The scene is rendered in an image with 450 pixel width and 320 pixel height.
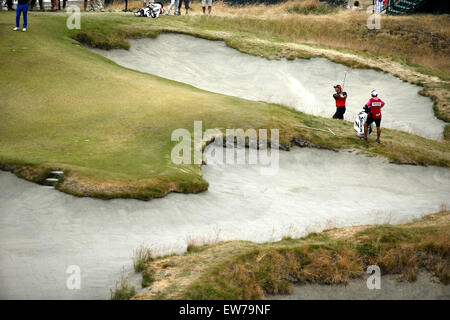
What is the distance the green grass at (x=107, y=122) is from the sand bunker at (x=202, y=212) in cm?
63

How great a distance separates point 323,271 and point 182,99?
13.2 meters

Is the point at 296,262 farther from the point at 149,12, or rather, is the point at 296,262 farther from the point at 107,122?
the point at 149,12

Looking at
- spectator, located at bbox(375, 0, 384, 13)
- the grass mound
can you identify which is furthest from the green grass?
spectator, located at bbox(375, 0, 384, 13)

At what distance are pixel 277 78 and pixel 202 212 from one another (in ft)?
65.7

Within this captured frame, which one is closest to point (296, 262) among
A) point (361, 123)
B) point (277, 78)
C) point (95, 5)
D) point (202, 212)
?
point (202, 212)

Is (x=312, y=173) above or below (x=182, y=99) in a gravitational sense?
below

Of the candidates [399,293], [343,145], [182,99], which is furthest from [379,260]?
[182,99]

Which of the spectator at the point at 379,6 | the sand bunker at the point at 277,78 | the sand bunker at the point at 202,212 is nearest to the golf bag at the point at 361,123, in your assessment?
the sand bunker at the point at 202,212

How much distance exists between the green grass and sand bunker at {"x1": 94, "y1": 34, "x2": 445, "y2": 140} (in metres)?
4.04

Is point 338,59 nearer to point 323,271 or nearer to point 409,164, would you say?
point 409,164

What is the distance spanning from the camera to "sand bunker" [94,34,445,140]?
3269 centimetres

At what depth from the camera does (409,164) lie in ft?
75.2

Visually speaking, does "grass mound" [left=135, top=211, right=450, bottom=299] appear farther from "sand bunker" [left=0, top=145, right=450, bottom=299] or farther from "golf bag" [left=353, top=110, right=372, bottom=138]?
"golf bag" [left=353, top=110, right=372, bottom=138]

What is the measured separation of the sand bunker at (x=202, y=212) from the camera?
1251 centimetres
